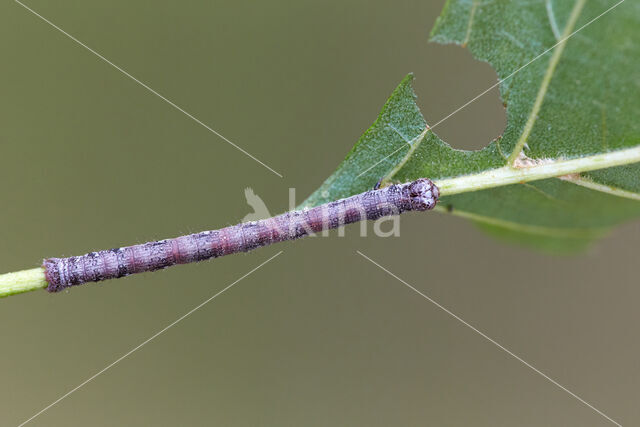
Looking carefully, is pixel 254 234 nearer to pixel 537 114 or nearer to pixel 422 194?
pixel 422 194

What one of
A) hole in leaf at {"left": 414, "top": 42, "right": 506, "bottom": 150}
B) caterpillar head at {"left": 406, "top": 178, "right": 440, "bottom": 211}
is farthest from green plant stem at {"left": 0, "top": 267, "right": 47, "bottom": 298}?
hole in leaf at {"left": 414, "top": 42, "right": 506, "bottom": 150}

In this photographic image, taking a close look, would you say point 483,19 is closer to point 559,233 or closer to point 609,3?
point 609,3

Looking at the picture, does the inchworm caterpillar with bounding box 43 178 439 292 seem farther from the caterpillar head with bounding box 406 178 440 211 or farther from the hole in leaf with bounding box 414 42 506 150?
the hole in leaf with bounding box 414 42 506 150

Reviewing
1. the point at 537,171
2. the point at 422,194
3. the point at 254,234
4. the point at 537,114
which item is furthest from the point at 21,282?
the point at 537,114

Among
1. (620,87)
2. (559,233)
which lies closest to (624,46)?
(620,87)

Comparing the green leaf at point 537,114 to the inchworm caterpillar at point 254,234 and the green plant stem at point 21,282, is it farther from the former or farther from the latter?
the green plant stem at point 21,282

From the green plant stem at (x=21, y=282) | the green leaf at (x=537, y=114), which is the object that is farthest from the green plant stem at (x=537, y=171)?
the green plant stem at (x=21, y=282)
